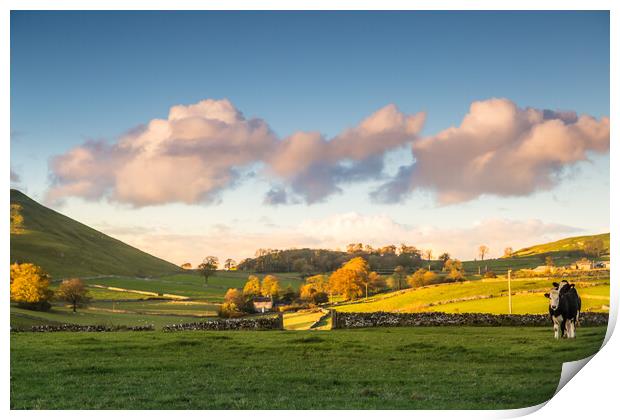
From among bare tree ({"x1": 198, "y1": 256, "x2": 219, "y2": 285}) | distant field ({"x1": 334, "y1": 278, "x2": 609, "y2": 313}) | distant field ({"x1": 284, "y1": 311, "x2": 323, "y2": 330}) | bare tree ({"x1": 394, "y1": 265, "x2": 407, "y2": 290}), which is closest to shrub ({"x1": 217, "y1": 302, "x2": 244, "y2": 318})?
bare tree ({"x1": 198, "y1": 256, "x2": 219, "y2": 285})

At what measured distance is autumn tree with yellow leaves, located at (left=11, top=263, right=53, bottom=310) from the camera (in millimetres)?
11414

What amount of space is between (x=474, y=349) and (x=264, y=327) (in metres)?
3.11

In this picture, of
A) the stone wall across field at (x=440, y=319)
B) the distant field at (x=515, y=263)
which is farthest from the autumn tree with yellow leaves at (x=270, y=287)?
the distant field at (x=515, y=263)

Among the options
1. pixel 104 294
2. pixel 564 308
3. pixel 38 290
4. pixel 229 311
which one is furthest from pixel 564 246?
pixel 38 290

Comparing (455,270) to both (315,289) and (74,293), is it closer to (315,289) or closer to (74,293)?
(315,289)

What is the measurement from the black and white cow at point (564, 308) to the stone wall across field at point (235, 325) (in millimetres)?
4076

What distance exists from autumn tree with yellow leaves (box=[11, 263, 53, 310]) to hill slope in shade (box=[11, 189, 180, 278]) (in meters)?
0.11

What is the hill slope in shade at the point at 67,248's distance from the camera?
11.3 meters

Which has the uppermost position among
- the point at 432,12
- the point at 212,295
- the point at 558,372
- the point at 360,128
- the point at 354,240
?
the point at 432,12

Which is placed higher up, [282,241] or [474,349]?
[282,241]

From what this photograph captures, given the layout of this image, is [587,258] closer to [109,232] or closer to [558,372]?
[558,372]

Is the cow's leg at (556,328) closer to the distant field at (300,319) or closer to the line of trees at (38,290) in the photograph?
the distant field at (300,319)

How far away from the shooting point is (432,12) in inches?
463
